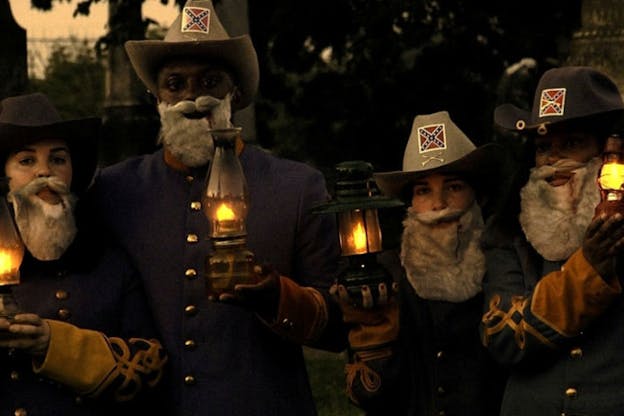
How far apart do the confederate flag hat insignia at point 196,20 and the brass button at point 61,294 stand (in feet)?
3.78

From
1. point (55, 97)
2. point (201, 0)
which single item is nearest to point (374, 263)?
point (201, 0)

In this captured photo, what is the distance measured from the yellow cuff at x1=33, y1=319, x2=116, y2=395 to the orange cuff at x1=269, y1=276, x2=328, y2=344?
692mm

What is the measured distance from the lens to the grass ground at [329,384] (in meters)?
13.9

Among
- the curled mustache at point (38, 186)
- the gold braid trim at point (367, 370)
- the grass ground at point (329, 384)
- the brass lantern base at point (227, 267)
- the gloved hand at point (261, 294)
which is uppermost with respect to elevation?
the curled mustache at point (38, 186)

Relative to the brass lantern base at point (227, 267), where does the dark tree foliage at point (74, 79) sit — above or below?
below

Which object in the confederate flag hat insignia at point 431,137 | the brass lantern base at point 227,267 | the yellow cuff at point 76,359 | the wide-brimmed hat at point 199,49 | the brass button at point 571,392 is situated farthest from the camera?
the confederate flag hat insignia at point 431,137

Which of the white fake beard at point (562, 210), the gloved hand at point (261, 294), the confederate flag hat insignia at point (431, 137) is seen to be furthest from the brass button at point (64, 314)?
the white fake beard at point (562, 210)

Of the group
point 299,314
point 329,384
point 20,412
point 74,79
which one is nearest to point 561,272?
point 299,314

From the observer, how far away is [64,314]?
8188 millimetres

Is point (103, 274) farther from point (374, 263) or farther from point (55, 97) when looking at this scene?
point (55, 97)

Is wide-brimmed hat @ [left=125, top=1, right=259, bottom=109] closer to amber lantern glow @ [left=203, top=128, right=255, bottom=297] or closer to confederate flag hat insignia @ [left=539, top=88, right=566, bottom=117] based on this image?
amber lantern glow @ [left=203, top=128, right=255, bottom=297]

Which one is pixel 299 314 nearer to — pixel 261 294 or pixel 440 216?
pixel 261 294

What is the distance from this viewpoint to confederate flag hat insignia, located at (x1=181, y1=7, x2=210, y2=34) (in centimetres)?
839

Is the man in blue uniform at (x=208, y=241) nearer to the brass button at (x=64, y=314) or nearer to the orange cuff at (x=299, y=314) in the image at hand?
the orange cuff at (x=299, y=314)
